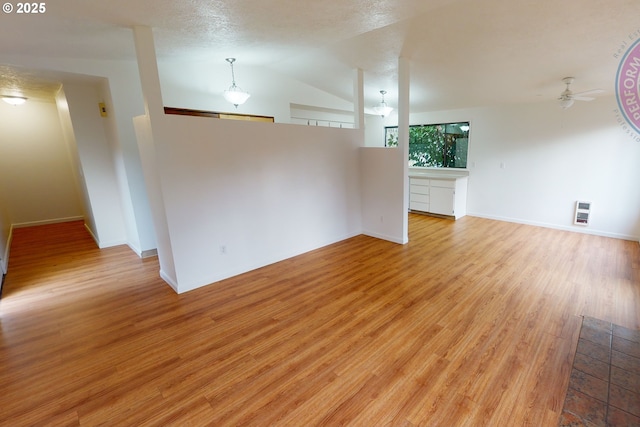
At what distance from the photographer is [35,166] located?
6.15 m

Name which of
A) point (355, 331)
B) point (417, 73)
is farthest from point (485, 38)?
point (355, 331)

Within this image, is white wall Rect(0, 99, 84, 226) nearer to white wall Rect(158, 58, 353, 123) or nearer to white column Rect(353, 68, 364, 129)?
white wall Rect(158, 58, 353, 123)

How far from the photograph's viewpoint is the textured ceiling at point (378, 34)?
7.63ft

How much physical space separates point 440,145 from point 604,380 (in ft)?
18.5

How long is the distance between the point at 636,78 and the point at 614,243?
8.05 ft

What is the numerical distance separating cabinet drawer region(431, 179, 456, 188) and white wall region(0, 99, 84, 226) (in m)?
8.17

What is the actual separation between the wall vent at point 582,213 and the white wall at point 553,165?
7cm

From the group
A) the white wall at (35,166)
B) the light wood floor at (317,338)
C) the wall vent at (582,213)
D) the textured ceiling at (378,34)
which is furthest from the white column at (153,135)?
the wall vent at (582,213)

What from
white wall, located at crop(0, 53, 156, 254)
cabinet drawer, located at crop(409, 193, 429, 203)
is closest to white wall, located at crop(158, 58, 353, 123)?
white wall, located at crop(0, 53, 156, 254)

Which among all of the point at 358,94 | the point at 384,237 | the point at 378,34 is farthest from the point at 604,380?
the point at 358,94

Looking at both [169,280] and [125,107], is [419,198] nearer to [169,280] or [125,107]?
[169,280]

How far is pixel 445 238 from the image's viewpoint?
478cm

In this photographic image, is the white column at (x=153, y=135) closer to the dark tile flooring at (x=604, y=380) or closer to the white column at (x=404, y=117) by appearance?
the white column at (x=404, y=117)

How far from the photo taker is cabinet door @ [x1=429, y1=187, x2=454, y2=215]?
5871 millimetres
